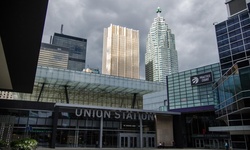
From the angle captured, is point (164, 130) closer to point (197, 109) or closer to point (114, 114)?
point (197, 109)

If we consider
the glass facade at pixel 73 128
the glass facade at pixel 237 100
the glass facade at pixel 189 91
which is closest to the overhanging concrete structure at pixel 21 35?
the glass facade at pixel 73 128

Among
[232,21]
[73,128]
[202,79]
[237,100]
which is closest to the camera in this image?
[237,100]

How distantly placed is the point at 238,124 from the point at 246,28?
603 inches

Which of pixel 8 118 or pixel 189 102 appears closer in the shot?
pixel 8 118

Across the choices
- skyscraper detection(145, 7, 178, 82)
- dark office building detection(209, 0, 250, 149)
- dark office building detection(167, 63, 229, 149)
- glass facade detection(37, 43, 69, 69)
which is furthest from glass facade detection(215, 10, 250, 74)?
glass facade detection(37, 43, 69, 69)

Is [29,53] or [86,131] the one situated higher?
[29,53]

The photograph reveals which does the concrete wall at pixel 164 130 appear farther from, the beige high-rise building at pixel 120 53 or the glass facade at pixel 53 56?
the glass facade at pixel 53 56

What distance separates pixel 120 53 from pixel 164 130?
14599 centimetres

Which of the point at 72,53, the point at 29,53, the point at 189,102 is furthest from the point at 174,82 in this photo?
the point at 72,53

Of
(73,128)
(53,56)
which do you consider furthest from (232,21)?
(53,56)

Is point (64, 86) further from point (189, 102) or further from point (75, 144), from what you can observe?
point (189, 102)

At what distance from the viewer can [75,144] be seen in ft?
110

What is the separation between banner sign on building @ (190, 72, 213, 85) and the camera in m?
41.7

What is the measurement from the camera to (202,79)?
140 ft
